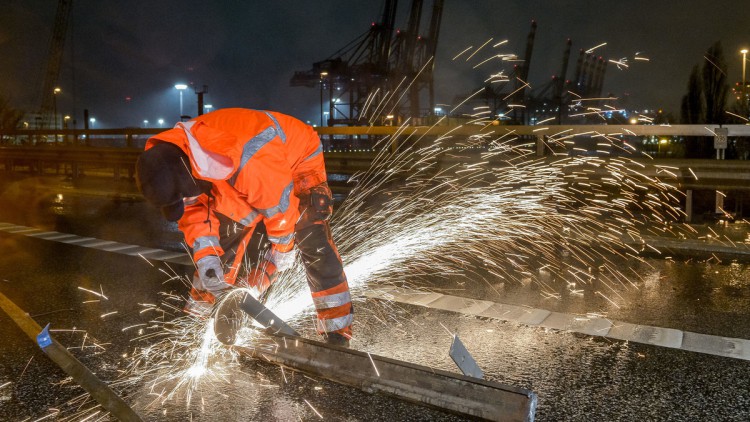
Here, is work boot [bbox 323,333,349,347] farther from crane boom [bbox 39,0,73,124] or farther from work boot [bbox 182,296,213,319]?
crane boom [bbox 39,0,73,124]

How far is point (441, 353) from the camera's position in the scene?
3.66 m

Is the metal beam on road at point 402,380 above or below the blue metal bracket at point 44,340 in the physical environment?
above

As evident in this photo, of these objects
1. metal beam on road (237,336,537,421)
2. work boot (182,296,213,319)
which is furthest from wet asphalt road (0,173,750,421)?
work boot (182,296,213,319)

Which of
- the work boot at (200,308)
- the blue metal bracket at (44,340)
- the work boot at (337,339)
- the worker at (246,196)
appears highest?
the worker at (246,196)

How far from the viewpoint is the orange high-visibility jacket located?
3.17 m

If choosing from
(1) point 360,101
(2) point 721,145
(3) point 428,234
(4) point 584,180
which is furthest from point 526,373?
(1) point 360,101

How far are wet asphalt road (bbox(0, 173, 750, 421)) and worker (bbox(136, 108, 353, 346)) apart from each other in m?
0.50

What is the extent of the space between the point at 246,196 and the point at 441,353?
150 centimetres

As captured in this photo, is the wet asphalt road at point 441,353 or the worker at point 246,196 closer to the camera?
the wet asphalt road at point 441,353

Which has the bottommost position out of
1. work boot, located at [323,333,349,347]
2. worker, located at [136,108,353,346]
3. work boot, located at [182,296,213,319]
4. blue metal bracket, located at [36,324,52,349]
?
blue metal bracket, located at [36,324,52,349]

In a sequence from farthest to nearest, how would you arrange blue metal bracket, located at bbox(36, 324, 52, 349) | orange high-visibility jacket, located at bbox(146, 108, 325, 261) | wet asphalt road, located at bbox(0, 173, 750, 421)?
blue metal bracket, located at bbox(36, 324, 52, 349), orange high-visibility jacket, located at bbox(146, 108, 325, 261), wet asphalt road, located at bbox(0, 173, 750, 421)

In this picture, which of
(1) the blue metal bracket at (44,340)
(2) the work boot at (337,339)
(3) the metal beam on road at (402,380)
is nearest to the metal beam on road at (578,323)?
(2) the work boot at (337,339)

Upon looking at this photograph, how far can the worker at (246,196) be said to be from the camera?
125 inches

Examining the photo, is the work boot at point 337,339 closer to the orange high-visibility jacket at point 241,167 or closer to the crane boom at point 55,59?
the orange high-visibility jacket at point 241,167
